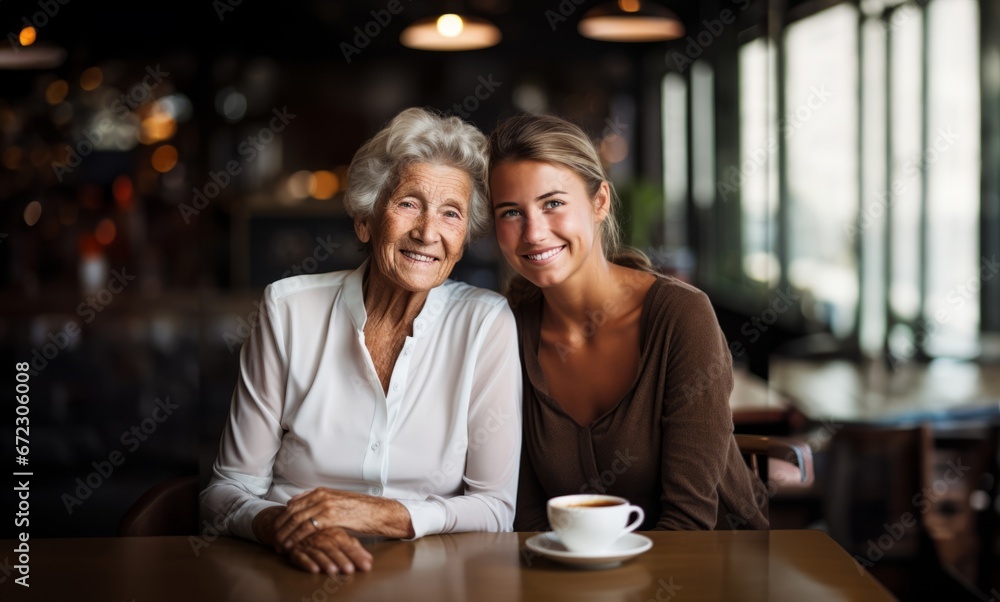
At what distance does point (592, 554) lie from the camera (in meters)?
1.44

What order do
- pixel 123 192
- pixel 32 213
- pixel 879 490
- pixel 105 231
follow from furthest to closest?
1. pixel 123 192
2. pixel 105 231
3. pixel 32 213
4. pixel 879 490

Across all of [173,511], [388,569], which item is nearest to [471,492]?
[388,569]

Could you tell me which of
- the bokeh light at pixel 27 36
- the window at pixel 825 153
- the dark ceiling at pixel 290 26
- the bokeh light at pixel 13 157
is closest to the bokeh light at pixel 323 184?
the dark ceiling at pixel 290 26

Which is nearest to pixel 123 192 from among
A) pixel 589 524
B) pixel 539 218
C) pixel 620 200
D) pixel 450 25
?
pixel 450 25

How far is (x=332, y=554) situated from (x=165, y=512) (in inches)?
25.9

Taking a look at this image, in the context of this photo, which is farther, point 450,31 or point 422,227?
point 450,31

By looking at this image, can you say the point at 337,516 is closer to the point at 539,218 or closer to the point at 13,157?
the point at 539,218

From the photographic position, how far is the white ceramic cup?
1.42 meters

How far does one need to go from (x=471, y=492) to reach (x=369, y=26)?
7044mm

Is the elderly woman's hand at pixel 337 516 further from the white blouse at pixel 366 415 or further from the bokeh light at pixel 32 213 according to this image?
the bokeh light at pixel 32 213

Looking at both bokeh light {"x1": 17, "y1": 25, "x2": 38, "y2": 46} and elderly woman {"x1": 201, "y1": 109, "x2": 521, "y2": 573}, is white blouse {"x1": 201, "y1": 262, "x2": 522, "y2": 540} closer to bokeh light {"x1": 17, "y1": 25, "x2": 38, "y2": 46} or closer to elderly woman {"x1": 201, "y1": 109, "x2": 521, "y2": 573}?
elderly woman {"x1": 201, "y1": 109, "x2": 521, "y2": 573}

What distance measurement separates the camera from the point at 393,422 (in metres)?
1.90

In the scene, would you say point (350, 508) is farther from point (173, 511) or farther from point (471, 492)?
point (173, 511)

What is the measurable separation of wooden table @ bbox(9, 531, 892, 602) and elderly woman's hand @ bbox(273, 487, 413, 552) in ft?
0.12
